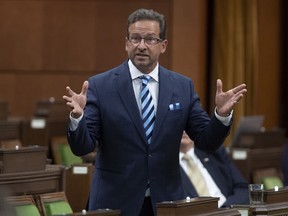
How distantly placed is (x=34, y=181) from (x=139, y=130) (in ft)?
3.34

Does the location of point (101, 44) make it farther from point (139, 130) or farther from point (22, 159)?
point (139, 130)

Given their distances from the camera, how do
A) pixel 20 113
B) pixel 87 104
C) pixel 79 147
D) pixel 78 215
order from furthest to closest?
pixel 20 113
pixel 87 104
pixel 79 147
pixel 78 215

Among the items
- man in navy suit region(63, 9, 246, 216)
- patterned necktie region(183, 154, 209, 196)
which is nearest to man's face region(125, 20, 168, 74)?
man in navy suit region(63, 9, 246, 216)

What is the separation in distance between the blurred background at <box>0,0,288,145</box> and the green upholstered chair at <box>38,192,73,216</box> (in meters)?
6.46

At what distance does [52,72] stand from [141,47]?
24.3 ft

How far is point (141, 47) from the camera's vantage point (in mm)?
3570

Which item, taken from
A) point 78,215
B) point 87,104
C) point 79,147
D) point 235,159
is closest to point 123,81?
point 87,104

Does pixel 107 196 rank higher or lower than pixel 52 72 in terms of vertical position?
lower

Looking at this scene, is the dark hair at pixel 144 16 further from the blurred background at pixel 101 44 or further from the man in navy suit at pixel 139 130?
the blurred background at pixel 101 44

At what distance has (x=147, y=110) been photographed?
3.65m

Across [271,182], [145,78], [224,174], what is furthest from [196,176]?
[145,78]

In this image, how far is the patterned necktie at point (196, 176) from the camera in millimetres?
6039

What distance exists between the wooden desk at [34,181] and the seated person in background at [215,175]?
58.4 inches

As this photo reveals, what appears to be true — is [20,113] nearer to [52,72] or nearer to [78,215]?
[52,72]
